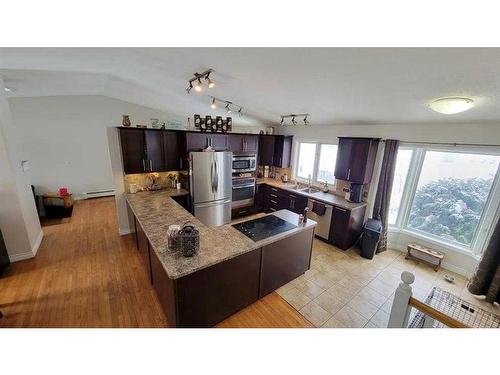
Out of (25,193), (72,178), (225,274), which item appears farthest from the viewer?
(72,178)

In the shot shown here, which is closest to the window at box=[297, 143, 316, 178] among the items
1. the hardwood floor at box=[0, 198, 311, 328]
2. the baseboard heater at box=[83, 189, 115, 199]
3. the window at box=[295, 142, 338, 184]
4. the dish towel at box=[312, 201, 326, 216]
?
the window at box=[295, 142, 338, 184]

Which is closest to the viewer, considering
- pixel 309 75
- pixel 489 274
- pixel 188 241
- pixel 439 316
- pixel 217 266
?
pixel 439 316

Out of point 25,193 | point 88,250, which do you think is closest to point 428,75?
point 88,250

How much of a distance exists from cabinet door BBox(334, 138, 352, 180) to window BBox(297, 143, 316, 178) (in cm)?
85

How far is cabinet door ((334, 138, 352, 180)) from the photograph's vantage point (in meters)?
3.71

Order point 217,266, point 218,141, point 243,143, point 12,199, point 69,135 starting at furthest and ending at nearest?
point 69,135
point 243,143
point 218,141
point 12,199
point 217,266

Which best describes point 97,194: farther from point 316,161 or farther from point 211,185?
point 316,161

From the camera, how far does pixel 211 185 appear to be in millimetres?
3912

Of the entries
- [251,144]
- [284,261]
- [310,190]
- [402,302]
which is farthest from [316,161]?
[402,302]

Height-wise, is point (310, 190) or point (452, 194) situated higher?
point (452, 194)

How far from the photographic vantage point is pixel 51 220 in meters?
4.36

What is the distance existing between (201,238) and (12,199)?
2.98 metres

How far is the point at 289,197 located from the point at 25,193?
4.61 metres
